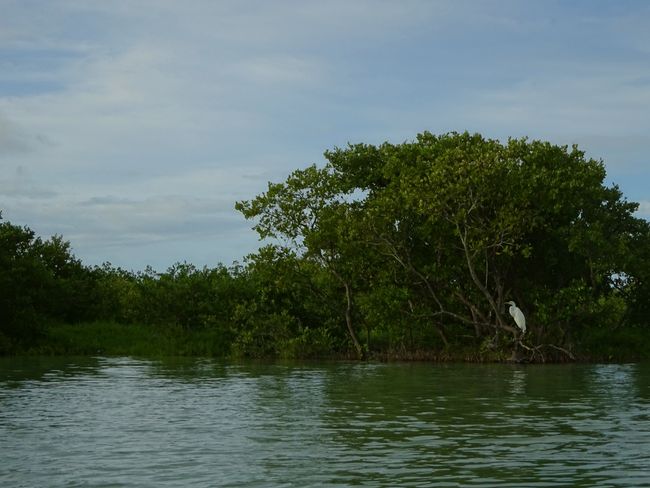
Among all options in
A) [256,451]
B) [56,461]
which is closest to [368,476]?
[256,451]

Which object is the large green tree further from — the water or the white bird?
the water

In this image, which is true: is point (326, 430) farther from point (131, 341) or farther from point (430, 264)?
point (131, 341)

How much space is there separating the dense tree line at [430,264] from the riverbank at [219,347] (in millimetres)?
193

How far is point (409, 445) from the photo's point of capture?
1762cm

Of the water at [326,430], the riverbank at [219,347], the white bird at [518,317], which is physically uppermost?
the white bird at [518,317]

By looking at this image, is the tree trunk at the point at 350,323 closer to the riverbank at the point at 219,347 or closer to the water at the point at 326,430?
the riverbank at the point at 219,347

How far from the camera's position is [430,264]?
4903 centimetres

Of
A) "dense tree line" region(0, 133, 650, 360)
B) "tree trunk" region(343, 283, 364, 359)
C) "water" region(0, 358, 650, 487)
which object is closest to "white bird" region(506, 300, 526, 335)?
"dense tree line" region(0, 133, 650, 360)

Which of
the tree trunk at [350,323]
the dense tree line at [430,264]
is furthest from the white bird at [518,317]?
the tree trunk at [350,323]

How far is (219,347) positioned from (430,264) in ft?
43.8

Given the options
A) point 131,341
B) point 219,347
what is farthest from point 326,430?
point 131,341

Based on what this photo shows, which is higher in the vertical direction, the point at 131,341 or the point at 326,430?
the point at 131,341

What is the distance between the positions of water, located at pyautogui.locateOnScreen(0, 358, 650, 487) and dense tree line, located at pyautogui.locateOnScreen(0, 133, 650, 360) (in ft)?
33.9

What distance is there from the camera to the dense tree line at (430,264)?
147 ft
